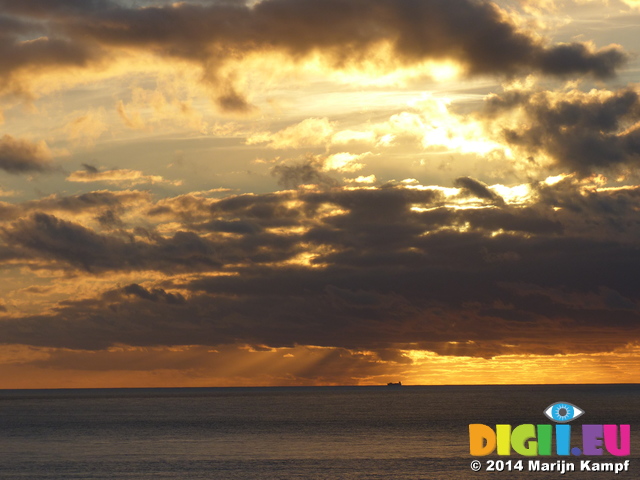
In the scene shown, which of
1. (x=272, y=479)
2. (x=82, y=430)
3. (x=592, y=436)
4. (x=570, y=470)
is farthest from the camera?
(x=82, y=430)

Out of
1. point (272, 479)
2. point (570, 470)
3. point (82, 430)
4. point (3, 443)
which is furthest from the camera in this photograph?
point (82, 430)

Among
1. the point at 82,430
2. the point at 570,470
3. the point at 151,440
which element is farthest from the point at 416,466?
the point at 82,430

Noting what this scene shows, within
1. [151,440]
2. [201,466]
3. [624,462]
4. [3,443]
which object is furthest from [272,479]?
[3,443]

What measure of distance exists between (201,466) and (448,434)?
2679 inches

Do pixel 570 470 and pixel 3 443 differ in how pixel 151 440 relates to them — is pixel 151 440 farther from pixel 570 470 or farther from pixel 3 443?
pixel 570 470

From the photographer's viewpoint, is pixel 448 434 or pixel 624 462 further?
pixel 448 434

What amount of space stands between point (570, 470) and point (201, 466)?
50750 millimetres

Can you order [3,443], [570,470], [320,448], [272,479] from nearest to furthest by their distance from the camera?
[272,479]
[570,470]
[320,448]
[3,443]

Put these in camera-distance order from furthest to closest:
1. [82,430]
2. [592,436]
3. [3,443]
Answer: [82,430]
[592,436]
[3,443]

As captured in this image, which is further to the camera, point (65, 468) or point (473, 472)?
point (65, 468)

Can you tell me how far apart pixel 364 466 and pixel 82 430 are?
340ft

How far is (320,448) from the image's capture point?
136m

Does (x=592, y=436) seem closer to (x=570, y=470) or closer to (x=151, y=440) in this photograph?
(x=570, y=470)

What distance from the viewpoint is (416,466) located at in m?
110
